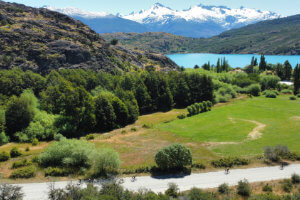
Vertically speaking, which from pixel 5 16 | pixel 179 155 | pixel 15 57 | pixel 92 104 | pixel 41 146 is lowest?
pixel 41 146

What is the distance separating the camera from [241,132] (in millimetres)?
53344

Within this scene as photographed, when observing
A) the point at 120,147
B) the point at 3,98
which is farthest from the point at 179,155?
the point at 3,98

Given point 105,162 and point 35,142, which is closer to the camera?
point 105,162

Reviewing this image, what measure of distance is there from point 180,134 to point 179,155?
2154 cm

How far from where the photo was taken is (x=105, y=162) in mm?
32812

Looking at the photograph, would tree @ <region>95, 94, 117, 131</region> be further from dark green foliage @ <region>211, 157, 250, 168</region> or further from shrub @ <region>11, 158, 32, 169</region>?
dark green foliage @ <region>211, 157, 250, 168</region>

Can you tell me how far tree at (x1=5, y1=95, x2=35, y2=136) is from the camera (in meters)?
54.1

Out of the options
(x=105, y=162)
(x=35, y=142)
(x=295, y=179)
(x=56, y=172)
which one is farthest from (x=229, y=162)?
(x=35, y=142)

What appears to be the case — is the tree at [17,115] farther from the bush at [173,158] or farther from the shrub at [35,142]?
the bush at [173,158]

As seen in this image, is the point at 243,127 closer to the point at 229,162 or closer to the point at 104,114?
the point at 229,162

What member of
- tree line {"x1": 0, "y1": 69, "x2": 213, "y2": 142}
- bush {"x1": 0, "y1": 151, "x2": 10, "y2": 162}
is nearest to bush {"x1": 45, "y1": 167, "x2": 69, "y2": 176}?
bush {"x1": 0, "y1": 151, "x2": 10, "y2": 162}

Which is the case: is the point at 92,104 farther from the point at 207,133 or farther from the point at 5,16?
the point at 5,16

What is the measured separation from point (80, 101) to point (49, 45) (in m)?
67.6

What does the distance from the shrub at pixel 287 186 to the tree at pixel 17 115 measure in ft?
181
